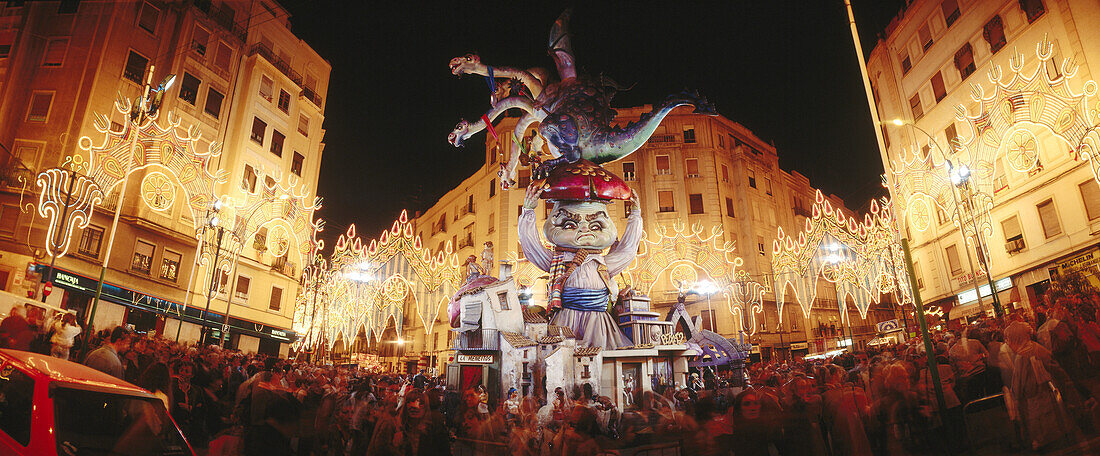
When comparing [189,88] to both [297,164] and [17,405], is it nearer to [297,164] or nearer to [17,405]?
[297,164]

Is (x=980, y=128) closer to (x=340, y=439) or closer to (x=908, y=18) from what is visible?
(x=908, y=18)

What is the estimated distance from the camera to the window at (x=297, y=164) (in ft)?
103

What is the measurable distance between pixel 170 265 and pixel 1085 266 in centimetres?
3433

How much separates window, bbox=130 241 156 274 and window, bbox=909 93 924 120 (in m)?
36.3

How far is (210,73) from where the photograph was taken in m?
26.2

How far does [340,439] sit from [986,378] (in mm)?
9546

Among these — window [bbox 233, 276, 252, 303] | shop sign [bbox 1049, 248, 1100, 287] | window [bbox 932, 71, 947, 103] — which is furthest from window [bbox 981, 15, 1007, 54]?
window [bbox 233, 276, 252, 303]

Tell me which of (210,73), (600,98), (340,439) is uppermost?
(210,73)

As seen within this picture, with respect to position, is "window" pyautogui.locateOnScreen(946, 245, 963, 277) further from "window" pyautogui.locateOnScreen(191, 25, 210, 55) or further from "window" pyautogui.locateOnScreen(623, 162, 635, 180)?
"window" pyautogui.locateOnScreen(191, 25, 210, 55)

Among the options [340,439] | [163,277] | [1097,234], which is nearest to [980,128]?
[1097,234]

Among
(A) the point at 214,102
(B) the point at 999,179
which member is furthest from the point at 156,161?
(B) the point at 999,179

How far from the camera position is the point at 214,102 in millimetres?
26453

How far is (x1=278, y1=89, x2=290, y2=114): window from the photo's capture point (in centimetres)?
3066

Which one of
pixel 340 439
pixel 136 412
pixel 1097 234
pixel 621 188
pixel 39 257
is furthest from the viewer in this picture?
pixel 39 257
